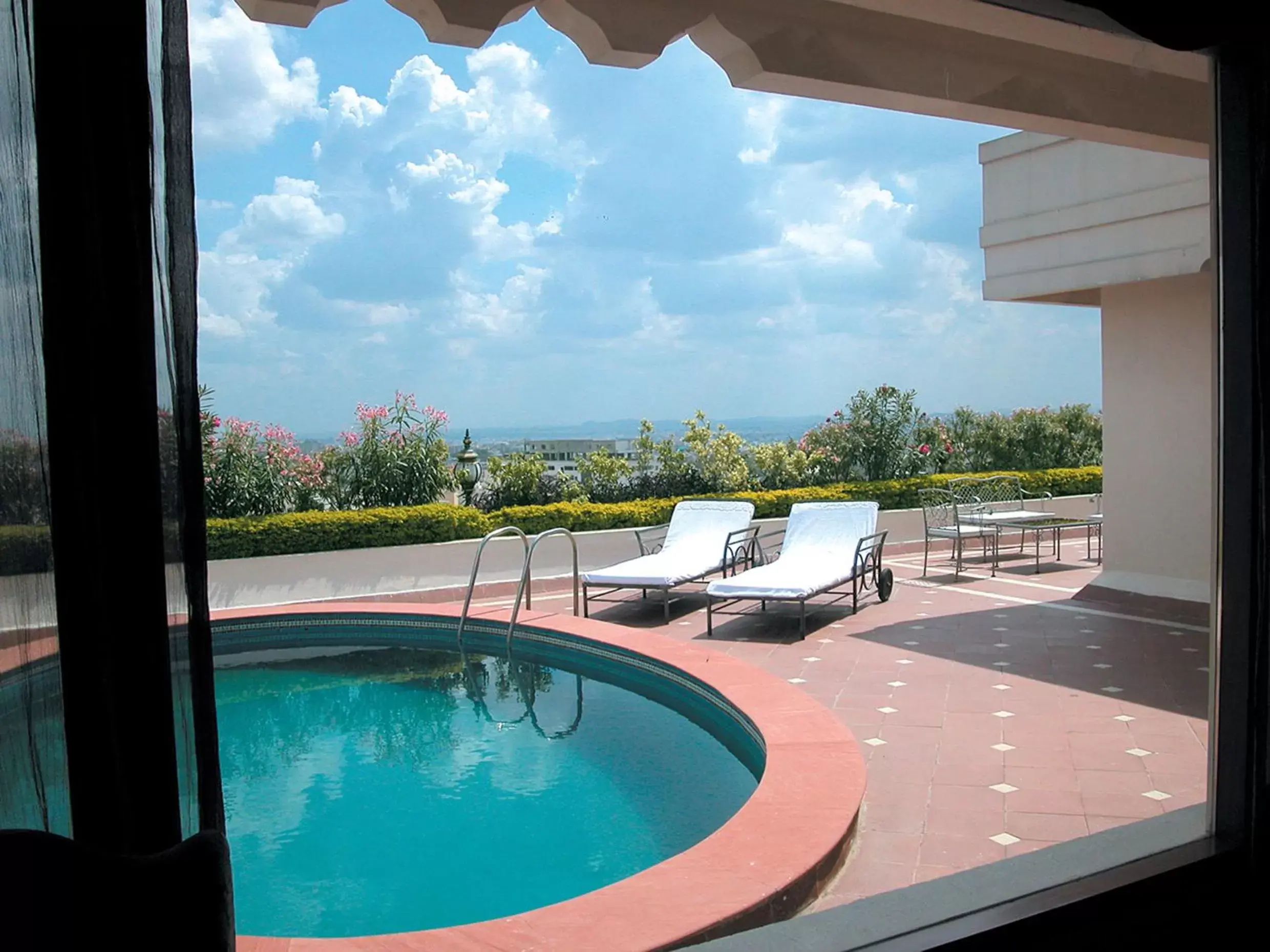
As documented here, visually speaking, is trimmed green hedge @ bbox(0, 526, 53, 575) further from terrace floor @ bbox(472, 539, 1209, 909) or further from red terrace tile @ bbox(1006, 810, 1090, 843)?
red terrace tile @ bbox(1006, 810, 1090, 843)

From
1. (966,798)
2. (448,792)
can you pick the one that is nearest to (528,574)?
(448,792)

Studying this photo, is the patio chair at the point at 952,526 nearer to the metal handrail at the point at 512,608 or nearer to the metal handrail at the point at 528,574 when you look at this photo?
the metal handrail at the point at 528,574

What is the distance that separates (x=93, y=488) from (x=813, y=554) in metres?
7.49

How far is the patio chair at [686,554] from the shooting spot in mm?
7957

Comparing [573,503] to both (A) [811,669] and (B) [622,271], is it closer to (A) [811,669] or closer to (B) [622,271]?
(A) [811,669]

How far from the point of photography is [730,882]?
2.98 meters

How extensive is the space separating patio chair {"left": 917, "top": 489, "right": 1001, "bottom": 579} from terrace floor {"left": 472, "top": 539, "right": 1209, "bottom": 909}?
0.85m

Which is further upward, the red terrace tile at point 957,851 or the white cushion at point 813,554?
the white cushion at point 813,554

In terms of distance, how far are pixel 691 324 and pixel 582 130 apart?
12.3 metres

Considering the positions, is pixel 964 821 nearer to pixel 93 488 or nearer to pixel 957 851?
pixel 957 851

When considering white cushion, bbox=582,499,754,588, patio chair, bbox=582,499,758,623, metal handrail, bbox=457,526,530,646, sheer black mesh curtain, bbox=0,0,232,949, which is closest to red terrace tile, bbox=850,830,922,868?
sheer black mesh curtain, bbox=0,0,232,949

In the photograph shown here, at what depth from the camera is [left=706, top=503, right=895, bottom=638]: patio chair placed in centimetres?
722

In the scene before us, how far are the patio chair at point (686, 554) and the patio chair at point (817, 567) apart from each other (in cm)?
22

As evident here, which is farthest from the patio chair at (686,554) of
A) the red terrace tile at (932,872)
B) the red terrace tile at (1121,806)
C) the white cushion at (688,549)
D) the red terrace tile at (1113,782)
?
the red terrace tile at (932,872)
